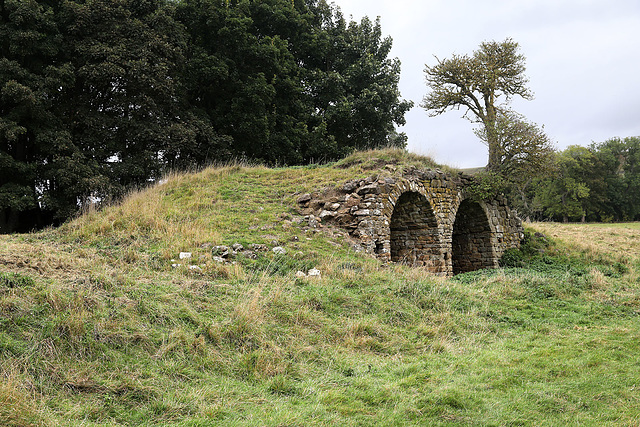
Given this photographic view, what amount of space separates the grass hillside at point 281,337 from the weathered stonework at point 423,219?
5.14ft

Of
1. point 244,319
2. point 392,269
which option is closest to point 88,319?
point 244,319

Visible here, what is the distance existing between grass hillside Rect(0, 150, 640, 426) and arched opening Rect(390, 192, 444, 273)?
3.51 metres

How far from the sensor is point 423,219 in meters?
14.6

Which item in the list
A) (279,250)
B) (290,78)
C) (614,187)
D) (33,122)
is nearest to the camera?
(279,250)

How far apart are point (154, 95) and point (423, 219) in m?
11.2

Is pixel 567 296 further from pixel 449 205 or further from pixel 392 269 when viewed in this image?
pixel 449 205

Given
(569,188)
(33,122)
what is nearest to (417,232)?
(33,122)

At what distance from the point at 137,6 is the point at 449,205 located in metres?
14.1

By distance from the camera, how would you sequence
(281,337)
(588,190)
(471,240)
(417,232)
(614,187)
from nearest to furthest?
(281,337) < (417,232) < (471,240) < (588,190) < (614,187)

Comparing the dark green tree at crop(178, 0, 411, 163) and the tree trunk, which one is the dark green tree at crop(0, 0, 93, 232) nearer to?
the dark green tree at crop(178, 0, 411, 163)

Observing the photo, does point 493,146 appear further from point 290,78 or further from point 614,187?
point 614,187

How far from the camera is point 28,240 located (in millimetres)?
9930

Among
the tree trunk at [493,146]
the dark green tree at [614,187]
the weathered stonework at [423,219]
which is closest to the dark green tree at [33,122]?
the weathered stonework at [423,219]

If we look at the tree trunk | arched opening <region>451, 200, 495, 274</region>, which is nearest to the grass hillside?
arched opening <region>451, 200, 495, 274</region>
